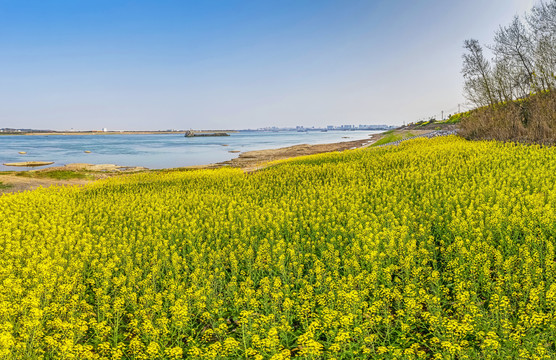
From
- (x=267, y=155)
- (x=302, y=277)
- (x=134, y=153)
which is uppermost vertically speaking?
(x=134, y=153)

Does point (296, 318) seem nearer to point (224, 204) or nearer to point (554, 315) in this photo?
point (554, 315)

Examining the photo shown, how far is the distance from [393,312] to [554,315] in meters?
2.28

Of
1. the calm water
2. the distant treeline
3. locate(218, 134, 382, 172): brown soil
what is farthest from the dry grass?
the calm water

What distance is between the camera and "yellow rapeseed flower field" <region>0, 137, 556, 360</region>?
4.43m

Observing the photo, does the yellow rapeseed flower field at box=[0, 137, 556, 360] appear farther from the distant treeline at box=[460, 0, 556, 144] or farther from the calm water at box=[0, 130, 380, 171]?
the calm water at box=[0, 130, 380, 171]

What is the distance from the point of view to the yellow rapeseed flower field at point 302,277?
443cm

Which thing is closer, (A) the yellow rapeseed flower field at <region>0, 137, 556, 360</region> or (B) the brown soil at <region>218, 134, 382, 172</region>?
(A) the yellow rapeseed flower field at <region>0, 137, 556, 360</region>

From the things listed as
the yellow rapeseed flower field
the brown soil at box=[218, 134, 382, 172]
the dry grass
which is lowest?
the yellow rapeseed flower field

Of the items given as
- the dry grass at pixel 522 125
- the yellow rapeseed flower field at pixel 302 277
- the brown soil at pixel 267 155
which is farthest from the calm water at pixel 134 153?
the yellow rapeseed flower field at pixel 302 277

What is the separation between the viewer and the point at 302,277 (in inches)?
273

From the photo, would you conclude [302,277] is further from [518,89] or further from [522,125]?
[518,89]

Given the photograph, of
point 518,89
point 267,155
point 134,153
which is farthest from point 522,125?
point 134,153

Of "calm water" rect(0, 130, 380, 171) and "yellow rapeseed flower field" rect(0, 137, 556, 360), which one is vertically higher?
"calm water" rect(0, 130, 380, 171)

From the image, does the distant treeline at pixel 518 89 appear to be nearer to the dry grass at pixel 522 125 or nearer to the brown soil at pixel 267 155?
the dry grass at pixel 522 125
